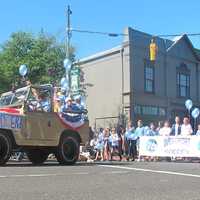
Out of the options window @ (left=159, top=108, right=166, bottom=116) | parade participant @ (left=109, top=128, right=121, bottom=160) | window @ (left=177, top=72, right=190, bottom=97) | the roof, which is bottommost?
parade participant @ (left=109, top=128, right=121, bottom=160)

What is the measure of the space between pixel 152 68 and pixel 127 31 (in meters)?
3.42

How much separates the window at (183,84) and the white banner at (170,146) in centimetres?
1529

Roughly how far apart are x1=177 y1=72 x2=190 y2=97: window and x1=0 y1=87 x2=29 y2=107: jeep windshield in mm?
21995

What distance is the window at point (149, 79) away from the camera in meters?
35.4

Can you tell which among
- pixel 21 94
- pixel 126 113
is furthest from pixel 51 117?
pixel 126 113

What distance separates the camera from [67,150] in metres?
17.5

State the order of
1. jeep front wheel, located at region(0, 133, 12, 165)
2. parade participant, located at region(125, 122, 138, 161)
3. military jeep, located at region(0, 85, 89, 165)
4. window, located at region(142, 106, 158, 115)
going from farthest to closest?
window, located at region(142, 106, 158, 115) < parade participant, located at region(125, 122, 138, 161) < military jeep, located at region(0, 85, 89, 165) < jeep front wheel, located at region(0, 133, 12, 165)

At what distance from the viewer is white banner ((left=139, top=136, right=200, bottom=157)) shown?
2166cm

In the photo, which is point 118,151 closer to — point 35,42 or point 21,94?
point 21,94

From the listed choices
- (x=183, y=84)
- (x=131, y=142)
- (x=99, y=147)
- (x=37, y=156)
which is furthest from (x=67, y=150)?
(x=183, y=84)

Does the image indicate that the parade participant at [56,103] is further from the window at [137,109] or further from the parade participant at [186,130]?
the window at [137,109]

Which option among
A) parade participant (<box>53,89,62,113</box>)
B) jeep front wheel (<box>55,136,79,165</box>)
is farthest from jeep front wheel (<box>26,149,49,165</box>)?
parade participant (<box>53,89,62,113</box>)

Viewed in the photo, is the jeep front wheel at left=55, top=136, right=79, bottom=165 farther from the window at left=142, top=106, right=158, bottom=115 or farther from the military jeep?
the window at left=142, top=106, right=158, bottom=115

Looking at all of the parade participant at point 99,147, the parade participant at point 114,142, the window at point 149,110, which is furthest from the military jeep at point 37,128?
the window at point 149,110
